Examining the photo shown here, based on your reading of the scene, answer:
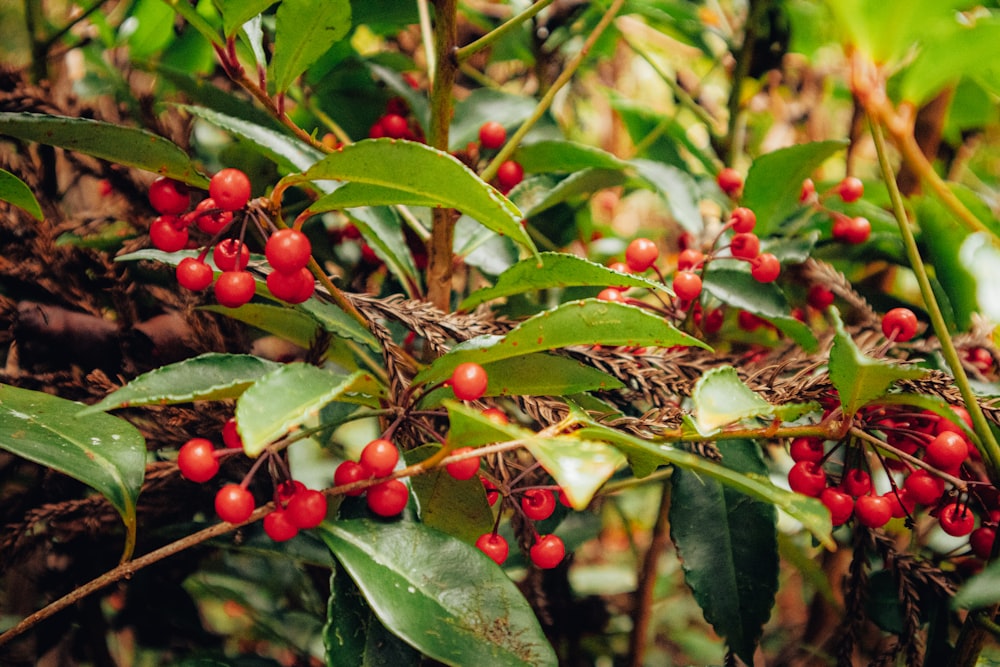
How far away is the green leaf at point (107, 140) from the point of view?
0.59m

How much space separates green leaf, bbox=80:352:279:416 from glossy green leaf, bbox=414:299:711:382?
0.60 ft

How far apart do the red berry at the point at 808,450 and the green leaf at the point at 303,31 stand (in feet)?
2.04

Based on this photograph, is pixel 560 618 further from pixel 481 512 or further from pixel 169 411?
pixel 169 411

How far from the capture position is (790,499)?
20.3 inches

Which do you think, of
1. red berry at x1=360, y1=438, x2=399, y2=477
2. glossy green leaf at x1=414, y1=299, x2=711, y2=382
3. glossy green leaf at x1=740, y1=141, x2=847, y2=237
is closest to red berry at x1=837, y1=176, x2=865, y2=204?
glossy green leaf at x1=740, y1=141, x2=847, y2=237

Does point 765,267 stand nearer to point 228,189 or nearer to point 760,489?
point 760,489

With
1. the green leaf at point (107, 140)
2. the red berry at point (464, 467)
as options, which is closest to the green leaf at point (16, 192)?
the green leaf at point (107, 140)

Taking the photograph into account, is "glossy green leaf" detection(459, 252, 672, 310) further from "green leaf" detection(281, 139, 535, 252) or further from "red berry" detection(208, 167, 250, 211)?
"red berry" detection(208, 167, 250, 211)

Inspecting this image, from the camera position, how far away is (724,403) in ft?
1.77

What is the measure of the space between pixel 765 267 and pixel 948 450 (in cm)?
29

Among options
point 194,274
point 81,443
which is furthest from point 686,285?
point 81,443

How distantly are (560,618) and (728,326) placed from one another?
0.58 m

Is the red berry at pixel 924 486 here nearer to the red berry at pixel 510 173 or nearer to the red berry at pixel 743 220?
the red berry at pixel 743 220

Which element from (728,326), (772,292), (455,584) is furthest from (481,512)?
(728,326)
